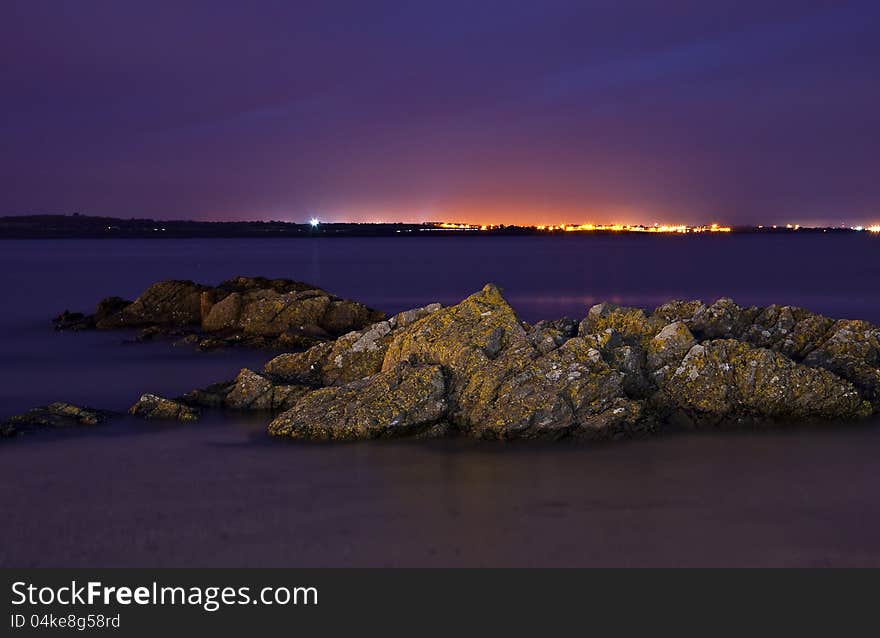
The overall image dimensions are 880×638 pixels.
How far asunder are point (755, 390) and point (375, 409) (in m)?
4.59

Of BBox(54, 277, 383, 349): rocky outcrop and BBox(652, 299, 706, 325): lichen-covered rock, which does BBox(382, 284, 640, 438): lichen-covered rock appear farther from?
BBox(54, 277, 383, 349): rocky outcrop

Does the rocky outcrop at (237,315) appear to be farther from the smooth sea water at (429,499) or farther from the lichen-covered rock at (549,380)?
the lichen-covered rock at (549,380)

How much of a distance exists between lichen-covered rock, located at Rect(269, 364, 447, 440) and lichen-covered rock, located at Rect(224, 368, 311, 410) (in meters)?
1.08

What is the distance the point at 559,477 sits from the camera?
8914mm

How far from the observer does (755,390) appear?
1106 centimetres

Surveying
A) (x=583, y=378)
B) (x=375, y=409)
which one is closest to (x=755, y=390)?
(x=583, y=378)

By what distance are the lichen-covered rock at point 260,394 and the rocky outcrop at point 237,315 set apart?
619 cm

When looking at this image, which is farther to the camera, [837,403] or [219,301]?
[219,301]

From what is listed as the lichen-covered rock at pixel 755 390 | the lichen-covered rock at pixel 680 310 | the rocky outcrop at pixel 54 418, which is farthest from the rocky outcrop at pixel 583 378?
the rocky outcrop at pixel 54 418

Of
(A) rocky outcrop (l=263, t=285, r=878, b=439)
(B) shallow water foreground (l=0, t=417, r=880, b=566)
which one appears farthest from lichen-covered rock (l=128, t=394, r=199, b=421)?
(A) rocky outcrop (l=263, t=285, r=878, b=439)

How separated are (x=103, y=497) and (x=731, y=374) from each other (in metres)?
7.24

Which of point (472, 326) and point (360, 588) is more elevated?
point (472, 326)

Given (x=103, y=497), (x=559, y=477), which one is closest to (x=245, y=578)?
(x=103, y=497)

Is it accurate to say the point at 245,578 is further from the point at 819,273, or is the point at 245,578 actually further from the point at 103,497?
the point at 819,273
